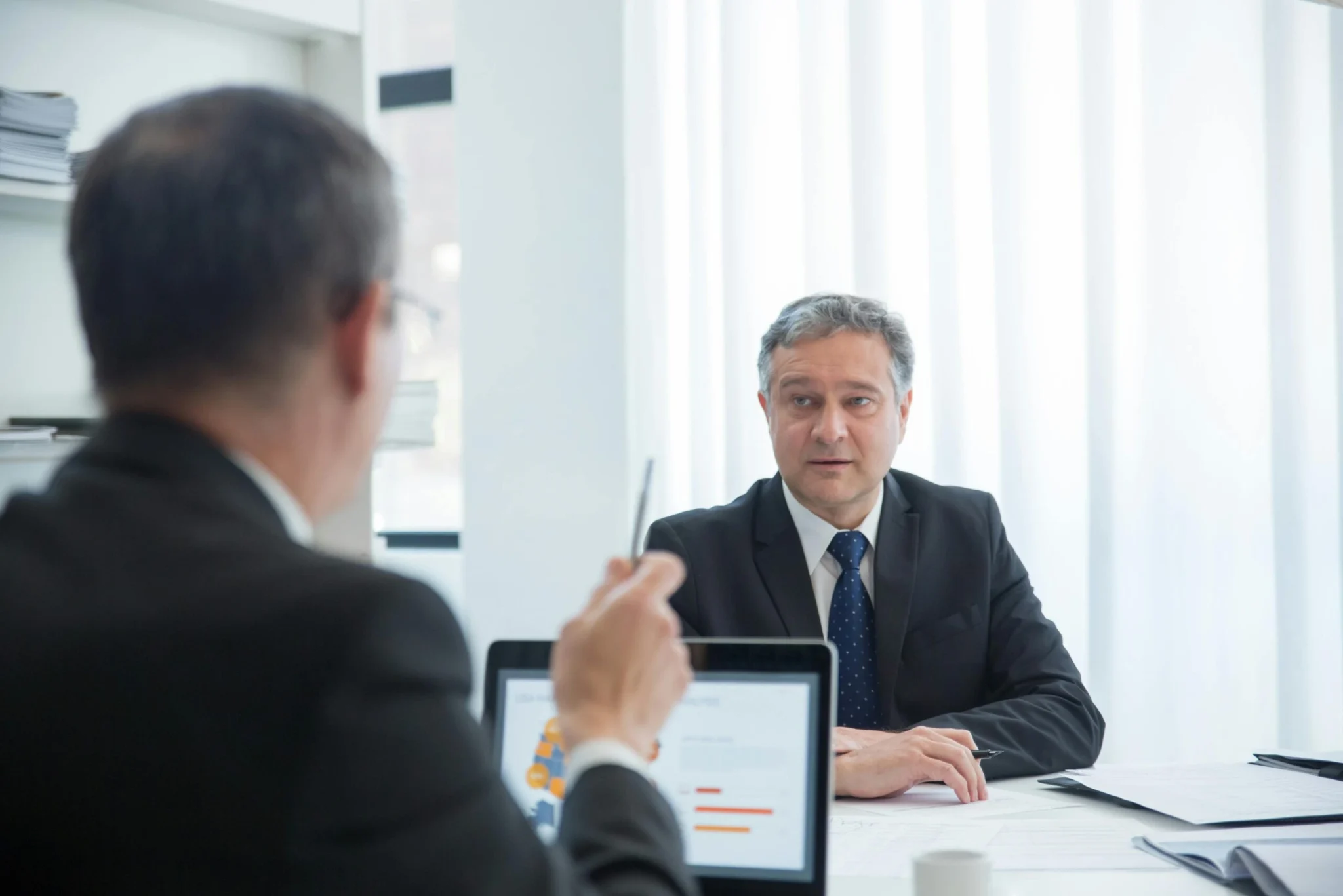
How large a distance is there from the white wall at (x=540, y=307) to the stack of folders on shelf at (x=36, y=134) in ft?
4.56

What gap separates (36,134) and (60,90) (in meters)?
0.25

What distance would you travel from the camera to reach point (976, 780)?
1.68 meters

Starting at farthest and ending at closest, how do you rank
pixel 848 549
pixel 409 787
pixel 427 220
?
pixel 427 220 < pixel 848 549 < pixel 409 787

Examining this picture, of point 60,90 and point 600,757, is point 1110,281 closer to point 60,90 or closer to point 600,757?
point 60,90

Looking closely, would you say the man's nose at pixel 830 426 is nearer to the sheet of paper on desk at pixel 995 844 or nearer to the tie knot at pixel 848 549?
the tie knot at pixel 848 549

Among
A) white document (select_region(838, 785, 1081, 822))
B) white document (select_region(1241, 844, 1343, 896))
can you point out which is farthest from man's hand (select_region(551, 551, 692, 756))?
white document (select_region(838, 785, 1081, 822))

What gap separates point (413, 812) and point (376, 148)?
424 mm

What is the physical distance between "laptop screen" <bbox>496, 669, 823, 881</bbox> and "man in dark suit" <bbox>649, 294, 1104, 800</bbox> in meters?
0.83

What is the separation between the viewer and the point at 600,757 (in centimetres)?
82

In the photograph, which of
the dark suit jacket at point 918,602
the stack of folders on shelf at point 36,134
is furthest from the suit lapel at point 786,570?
the stack of folders on shelf at point 36,134

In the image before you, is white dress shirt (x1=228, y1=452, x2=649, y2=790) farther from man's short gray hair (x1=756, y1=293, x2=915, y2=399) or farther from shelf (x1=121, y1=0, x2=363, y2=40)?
shelf (x1=121, y1=0, x2=363, y2=40)

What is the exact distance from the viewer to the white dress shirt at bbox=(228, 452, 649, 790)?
74cm

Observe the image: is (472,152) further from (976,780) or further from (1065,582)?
(976,780)

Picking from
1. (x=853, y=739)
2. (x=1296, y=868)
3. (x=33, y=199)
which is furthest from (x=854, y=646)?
(x=33, y=199)
